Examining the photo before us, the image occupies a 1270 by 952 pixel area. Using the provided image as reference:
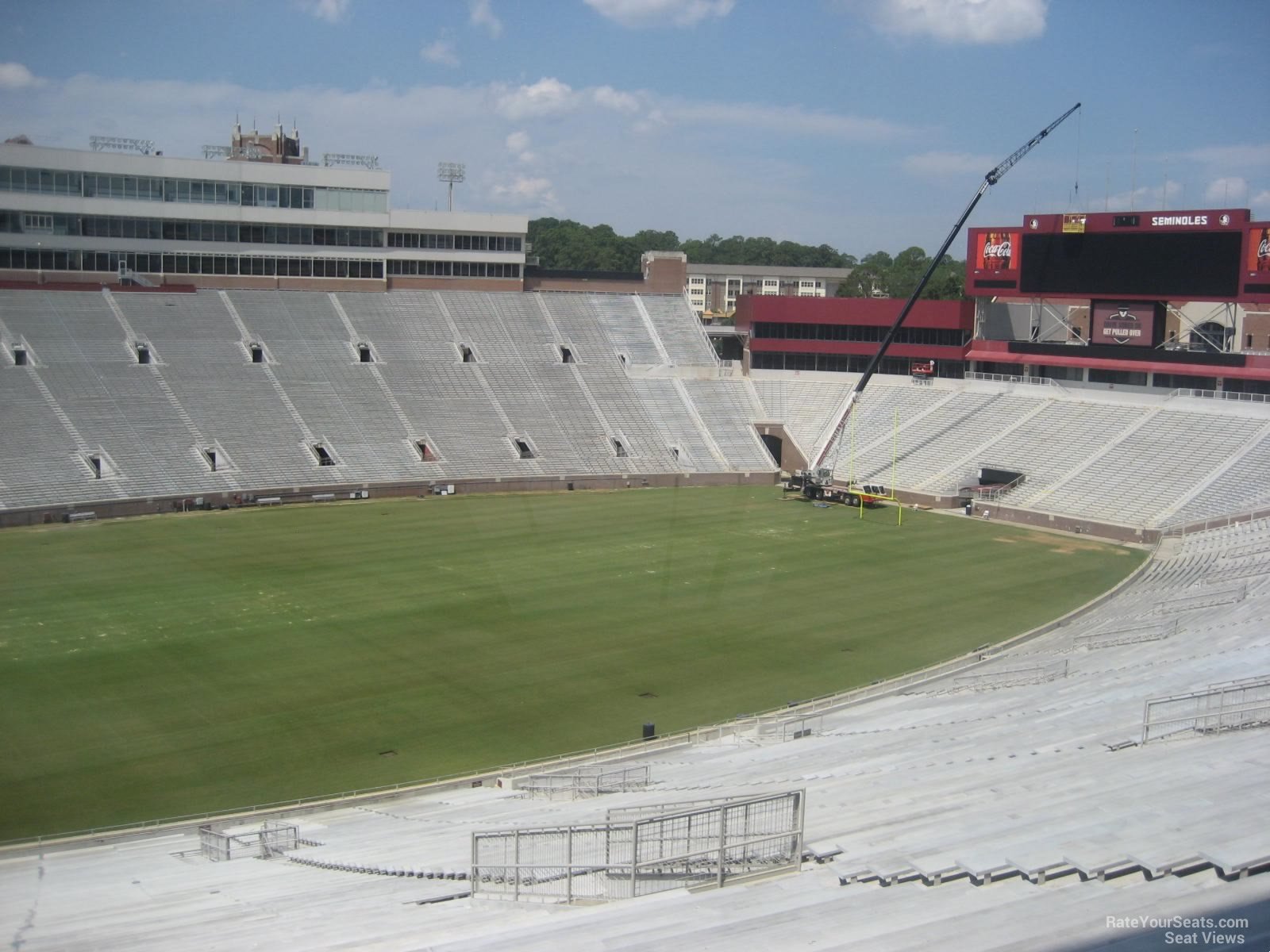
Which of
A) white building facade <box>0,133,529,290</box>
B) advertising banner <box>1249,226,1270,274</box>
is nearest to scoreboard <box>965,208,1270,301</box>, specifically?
advertising banner <box>1249,226,1270,274</box>

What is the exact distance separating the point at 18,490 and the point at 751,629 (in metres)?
29.0

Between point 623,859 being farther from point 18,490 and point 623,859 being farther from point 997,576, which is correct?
point 18,490

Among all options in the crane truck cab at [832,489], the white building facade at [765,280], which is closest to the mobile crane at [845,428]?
the crane truck cab at [832,489]

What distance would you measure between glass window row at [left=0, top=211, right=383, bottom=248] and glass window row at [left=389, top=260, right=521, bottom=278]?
1.85 metres

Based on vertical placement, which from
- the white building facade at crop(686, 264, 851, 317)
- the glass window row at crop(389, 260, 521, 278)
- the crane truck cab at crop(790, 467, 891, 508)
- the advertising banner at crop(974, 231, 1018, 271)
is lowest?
the crane truck cab at crop(790, 467, 891, 508)

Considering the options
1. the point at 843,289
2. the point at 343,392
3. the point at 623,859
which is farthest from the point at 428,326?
the point at 843,289

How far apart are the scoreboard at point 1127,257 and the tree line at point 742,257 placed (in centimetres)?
4490

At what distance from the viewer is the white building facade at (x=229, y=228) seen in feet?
205

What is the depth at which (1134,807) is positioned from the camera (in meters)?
14.3

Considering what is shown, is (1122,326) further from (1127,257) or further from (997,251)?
(997,251)

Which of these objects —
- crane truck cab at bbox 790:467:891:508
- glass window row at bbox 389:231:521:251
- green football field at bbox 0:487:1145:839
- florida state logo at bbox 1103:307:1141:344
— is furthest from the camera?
glass window row at bbox 389:231:521:251

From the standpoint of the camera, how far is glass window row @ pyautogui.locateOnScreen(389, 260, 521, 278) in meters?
71.6

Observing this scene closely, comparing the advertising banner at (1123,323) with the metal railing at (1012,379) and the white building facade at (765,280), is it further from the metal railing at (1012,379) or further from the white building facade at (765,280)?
the white building facade at (765,280)

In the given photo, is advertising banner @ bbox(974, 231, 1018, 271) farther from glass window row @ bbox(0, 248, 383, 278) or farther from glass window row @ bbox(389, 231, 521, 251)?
glass window row @ bbox(0, 248, 383, 278)
